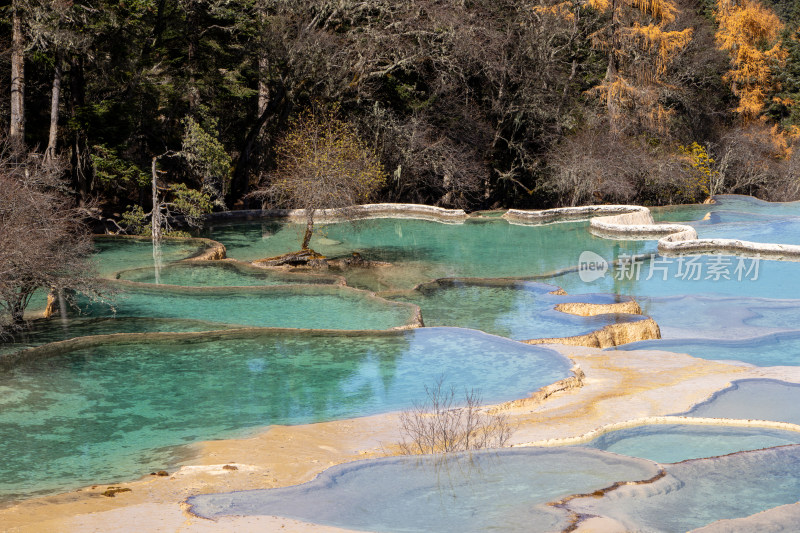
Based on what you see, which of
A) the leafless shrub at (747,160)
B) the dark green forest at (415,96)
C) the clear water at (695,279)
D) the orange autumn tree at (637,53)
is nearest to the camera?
the clear water at (695,279)

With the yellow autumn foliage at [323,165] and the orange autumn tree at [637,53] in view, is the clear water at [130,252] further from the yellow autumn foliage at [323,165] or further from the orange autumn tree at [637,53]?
the orange autumn tree at [637,53]

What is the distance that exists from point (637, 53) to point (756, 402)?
2143 cm

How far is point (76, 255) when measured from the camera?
12219mm

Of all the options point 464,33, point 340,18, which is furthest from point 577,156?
point 340,18

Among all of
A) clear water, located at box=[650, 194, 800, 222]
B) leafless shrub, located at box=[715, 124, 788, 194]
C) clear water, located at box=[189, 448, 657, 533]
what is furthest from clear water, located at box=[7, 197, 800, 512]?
leafless shrub, located at box=[715, 124, 788, 194]

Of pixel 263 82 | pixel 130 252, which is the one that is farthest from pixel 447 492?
pixel 263 82

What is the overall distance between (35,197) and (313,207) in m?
5.80

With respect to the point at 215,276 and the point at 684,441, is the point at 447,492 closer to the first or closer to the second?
the point at 684,441

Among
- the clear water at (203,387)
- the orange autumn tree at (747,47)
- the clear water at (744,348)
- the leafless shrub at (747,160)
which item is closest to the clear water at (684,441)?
the clear water at (203,387)

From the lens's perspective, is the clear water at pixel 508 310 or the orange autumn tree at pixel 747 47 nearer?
the clear water at pixel 508 310

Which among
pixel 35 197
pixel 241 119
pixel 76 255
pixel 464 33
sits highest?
pixel 464 33

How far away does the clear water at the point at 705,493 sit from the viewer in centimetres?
575

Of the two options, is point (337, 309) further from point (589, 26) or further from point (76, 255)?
point (589, 26)

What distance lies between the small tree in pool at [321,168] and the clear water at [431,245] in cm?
91
